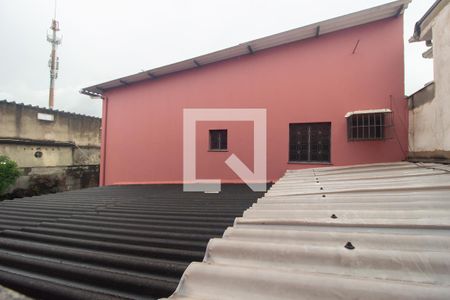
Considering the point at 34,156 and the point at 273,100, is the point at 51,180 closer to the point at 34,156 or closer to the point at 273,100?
the point at 34,156

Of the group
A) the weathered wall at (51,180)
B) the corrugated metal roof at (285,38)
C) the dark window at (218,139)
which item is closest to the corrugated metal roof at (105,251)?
the dark window at (218,139)

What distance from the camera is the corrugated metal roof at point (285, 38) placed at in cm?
507

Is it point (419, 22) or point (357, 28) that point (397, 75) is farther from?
point (357, 28)

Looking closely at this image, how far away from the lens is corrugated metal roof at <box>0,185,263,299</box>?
1260 mm

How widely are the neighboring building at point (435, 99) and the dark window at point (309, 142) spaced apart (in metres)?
1.67

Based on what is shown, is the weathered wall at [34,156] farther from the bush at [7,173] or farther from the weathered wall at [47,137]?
the bush at [7,173]

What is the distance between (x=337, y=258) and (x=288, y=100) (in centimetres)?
516

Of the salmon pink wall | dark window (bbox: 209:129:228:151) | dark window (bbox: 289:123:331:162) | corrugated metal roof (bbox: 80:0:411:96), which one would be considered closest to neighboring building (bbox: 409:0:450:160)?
the salmon pink wall

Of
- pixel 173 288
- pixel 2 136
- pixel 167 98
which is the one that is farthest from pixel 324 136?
pixel 2 136

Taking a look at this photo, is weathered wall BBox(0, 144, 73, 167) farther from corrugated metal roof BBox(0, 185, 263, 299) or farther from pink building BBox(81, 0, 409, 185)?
corrugated metal roof BBox(0, 185, 263, 299)

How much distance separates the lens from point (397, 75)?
16.6ft

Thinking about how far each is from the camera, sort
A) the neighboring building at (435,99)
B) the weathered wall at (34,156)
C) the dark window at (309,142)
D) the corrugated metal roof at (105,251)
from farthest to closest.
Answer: the weathered wall at (34,156), the dark window at (309,142), the neighboring building at (435,99), the corrugated metal roof at (105,251)

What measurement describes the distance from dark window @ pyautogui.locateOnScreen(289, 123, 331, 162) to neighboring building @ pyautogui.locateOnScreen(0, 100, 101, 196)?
1173 cm

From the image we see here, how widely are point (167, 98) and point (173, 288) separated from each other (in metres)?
6.58
